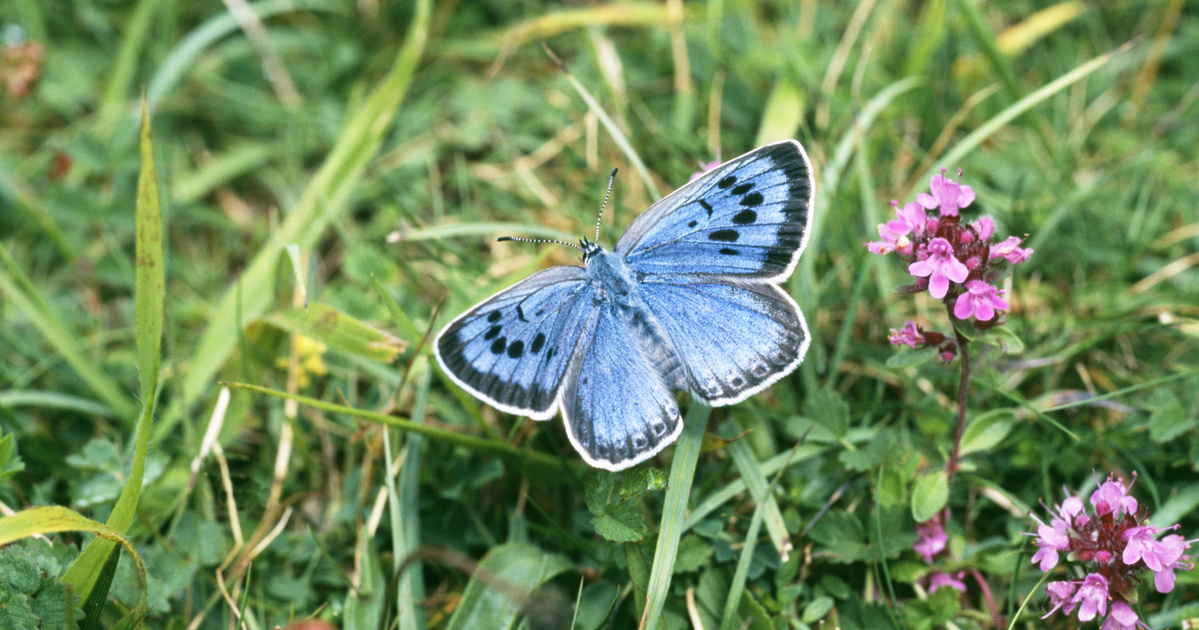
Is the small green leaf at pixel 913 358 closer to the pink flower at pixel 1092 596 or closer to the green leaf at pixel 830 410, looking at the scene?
the green leaf at pixel 830 410

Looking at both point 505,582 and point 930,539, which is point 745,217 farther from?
point 505,582

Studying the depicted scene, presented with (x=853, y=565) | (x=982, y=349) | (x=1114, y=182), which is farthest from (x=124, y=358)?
(x=1114, y=182)

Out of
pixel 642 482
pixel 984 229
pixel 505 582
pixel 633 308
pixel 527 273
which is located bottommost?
pixel 505 582

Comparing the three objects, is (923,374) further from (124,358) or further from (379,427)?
(124,358)

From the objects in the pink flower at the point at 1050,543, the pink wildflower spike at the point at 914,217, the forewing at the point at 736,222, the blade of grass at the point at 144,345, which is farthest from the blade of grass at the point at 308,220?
the pink flower at the point at 1050,543

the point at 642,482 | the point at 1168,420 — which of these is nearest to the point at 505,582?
the point at 642,482

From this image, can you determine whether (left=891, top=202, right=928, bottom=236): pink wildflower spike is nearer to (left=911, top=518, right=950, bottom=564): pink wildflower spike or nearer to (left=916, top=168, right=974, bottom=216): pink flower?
(left=916, top=168, right=974, bottom=216): pink flower

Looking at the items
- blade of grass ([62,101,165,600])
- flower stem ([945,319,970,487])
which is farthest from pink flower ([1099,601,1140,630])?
blade of grass ([62,101,165,600])
